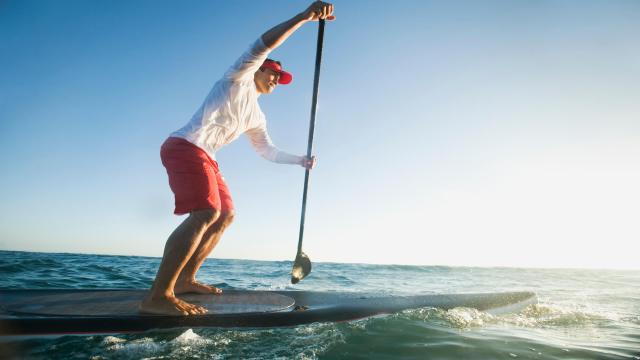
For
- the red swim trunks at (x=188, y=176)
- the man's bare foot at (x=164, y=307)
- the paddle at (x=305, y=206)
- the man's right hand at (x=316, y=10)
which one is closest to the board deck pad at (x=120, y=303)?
the man's bare foot at (x=164, y=307)

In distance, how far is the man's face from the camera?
10.9 feet

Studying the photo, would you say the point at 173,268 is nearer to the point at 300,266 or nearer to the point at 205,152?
the point at 205,152

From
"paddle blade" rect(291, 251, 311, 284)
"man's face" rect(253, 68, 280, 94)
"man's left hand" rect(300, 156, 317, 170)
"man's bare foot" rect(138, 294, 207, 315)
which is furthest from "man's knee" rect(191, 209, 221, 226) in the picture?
"paddle blade" rect(291, 251, 311, 284)

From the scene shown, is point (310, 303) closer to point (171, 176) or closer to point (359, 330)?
point (359, 330)

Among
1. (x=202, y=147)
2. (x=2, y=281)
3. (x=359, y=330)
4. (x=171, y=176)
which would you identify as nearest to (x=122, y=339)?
(x=171, y=176)

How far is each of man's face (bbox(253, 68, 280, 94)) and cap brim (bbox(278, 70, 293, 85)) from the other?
53 mm

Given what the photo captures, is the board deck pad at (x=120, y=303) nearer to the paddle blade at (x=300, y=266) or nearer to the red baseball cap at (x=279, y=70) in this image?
the paddle blade at (x=300, y=266)

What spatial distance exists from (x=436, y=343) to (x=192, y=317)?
1.87m

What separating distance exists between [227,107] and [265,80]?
55 cm

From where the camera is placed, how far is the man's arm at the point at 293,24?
8.86ft

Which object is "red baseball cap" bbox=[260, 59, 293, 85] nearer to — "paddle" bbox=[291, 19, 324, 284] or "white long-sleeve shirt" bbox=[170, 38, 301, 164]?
"white long-sleeve shirt" bbox=[170, 38, 301, 164]

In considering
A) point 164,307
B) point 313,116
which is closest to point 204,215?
point 164,307

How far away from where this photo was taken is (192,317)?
105 inches

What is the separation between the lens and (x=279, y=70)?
338 centimetres
